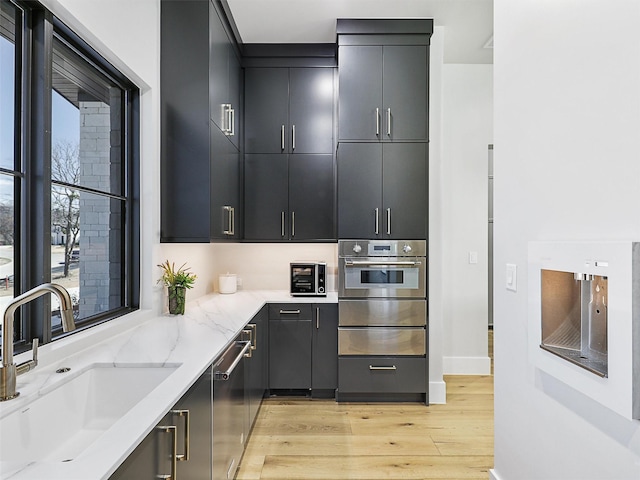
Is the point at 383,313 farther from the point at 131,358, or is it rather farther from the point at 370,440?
the point at 131,358

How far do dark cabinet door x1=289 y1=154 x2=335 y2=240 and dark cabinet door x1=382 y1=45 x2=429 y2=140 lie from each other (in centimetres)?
65

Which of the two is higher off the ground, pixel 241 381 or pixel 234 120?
pixel 234 120

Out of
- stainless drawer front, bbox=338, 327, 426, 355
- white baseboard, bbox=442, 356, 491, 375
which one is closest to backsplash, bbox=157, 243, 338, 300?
stainless drawer front, bbox=338, 327, 426, 355

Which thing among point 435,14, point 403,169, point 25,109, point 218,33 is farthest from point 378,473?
point 435,14

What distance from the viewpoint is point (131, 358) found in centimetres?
160

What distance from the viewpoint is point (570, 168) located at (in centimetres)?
132

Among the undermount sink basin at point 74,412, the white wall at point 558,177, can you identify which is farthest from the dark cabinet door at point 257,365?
the white wall at point 558,177

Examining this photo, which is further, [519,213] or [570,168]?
[519,213]

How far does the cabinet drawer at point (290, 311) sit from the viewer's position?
3252mm

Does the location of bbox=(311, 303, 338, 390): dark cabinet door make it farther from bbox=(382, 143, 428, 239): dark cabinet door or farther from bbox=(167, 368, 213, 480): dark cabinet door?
bbox=(167, 368, 213, 480): dark cabinet door

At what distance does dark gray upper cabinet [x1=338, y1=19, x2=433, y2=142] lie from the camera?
3219 millimetres

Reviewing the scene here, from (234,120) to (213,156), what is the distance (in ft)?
2.44

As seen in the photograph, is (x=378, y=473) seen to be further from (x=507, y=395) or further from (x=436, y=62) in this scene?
(x=436, y=62)

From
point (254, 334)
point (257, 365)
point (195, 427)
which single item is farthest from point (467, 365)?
point (195, 427)
